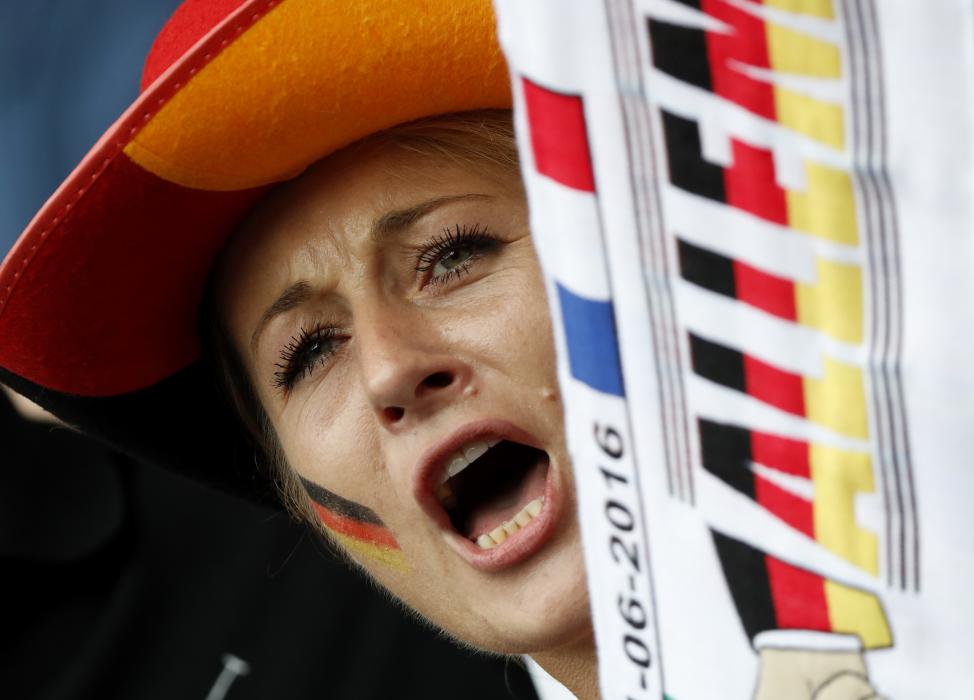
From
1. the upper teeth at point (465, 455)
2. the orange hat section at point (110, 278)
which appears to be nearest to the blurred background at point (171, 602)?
the orange hat section at point (110, 278)

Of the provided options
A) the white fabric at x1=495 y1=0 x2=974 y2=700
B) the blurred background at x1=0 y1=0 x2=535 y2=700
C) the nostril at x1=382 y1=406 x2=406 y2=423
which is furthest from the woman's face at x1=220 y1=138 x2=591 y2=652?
the blurred background at x1=0 y1=0 x2=535 y2=700

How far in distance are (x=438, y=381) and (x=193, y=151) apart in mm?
307

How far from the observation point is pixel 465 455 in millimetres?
1104

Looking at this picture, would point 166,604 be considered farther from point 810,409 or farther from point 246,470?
point 810,409

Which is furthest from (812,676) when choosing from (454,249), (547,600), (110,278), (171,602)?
(171,602)

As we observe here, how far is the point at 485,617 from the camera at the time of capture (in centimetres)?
114

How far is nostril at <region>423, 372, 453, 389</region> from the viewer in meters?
1.07

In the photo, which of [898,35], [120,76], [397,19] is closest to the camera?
[898,35]

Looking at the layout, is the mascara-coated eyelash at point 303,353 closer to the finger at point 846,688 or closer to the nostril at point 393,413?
the nostril at point 393,413

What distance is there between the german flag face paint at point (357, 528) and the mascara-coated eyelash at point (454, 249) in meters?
0.26

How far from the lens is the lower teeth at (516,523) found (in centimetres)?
111

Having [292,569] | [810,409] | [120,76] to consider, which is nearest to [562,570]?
[810,409]

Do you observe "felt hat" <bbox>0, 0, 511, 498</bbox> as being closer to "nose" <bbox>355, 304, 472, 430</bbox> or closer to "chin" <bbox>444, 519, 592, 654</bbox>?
"nose" <bbox>355, 304, 472, 430</bbox>

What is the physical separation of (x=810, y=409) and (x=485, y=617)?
65 centimetres
